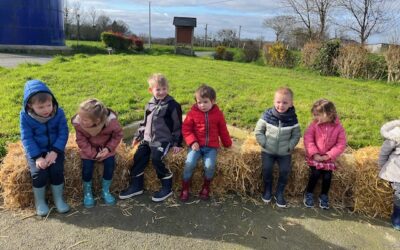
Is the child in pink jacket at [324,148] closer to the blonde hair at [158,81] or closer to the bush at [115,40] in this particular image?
the blonde hair at [158,81]

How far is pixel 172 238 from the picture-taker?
3654mm

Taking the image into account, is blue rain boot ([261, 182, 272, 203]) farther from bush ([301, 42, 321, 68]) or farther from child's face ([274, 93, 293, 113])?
bush ([301, 42, 321, 68])

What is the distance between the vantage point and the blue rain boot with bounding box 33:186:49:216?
3.91 metres

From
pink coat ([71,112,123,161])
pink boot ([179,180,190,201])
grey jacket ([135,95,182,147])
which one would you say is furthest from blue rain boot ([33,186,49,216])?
pink boot ([179,180,190,201])

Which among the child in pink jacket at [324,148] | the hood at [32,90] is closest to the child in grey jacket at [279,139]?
the child in pink jacket at [324,148]

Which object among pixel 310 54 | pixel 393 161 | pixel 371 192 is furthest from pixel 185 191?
pixel 310 54

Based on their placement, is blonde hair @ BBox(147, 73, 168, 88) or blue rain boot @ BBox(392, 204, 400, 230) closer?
blue rain boot @ BBox(392, 204, 400, 230)

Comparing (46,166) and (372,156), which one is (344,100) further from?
(46,166)

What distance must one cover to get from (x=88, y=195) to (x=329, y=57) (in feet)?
56.4

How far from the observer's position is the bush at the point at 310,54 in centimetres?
2012

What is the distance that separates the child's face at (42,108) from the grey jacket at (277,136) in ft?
7.85

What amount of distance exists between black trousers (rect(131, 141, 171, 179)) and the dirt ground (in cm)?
33

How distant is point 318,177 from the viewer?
14.6 feet

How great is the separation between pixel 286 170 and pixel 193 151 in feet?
3.70
